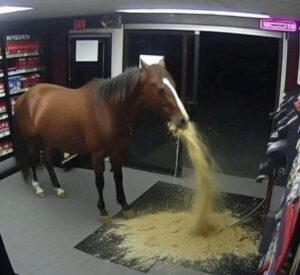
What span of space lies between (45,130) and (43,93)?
1.41 feet

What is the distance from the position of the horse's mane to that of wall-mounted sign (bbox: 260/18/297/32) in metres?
1.51

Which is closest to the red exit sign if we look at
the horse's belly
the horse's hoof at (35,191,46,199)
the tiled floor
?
the horse's belly

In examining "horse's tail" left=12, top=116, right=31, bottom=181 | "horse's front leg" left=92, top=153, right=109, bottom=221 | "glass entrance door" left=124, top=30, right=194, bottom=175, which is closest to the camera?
"horse's front leg" left=92, top=153, right=109, bottom=221

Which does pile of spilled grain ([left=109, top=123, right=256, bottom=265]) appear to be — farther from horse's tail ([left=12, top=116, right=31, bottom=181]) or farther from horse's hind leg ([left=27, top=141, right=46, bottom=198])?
horse's tail ([left=12, top=116, right=31, bottom=181])

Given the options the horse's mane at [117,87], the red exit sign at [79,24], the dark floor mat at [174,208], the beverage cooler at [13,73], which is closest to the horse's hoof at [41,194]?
the beverage cooler at [13,73]

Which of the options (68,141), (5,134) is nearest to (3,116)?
(5,134)

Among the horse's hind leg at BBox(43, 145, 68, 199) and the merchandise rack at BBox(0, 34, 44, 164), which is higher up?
the merchandise rack at BBox(0, 34, 44, 164)

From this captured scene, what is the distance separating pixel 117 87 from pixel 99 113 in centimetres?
30

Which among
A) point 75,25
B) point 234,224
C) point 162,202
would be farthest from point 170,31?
point 234,224

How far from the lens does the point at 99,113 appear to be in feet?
11.3

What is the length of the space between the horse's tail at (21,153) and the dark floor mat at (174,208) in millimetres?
1366

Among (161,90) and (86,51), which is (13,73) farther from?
→ (161,90)

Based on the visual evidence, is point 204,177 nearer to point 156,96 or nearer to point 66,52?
point 156,96

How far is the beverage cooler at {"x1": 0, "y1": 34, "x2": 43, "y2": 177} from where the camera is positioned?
467cm
